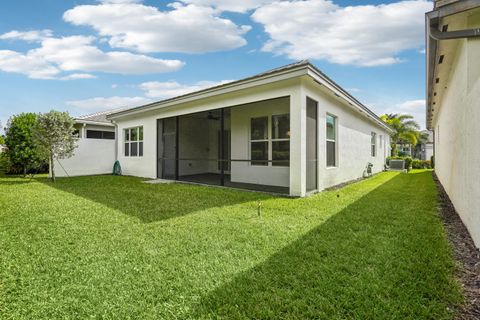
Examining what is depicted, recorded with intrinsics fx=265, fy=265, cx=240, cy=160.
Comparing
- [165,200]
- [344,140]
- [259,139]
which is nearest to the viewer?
[165,200]

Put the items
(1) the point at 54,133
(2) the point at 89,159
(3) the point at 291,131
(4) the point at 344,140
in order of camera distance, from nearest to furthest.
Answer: (3) the point at 291,131
(4) the point at 344,140
(1) the point at 54,133
(2) the point at 89,159

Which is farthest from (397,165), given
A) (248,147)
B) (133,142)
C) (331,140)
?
(133,142)

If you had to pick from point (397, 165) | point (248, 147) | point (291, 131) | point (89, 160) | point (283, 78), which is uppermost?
point (283, 78)

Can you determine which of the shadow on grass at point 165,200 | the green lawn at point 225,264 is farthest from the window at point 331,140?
the green lawn at point 225,264

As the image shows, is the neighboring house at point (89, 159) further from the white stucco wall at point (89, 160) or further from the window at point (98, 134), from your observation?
the window at point (98, 134)

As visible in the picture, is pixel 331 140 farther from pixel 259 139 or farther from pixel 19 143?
pixel 19 143

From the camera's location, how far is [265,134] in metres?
9.63

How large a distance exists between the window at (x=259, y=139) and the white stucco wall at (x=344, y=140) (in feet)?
7.11

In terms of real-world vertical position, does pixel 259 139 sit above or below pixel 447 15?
below

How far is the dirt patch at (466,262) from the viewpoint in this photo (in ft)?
7.02

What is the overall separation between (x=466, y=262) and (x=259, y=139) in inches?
286

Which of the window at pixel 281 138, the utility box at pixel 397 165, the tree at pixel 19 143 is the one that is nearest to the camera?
the window at pixel 281 138

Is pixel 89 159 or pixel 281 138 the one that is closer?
pixel 281 138

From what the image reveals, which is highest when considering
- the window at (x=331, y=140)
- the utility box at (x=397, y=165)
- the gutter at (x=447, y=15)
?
the gutter at (x=447, y=15)
